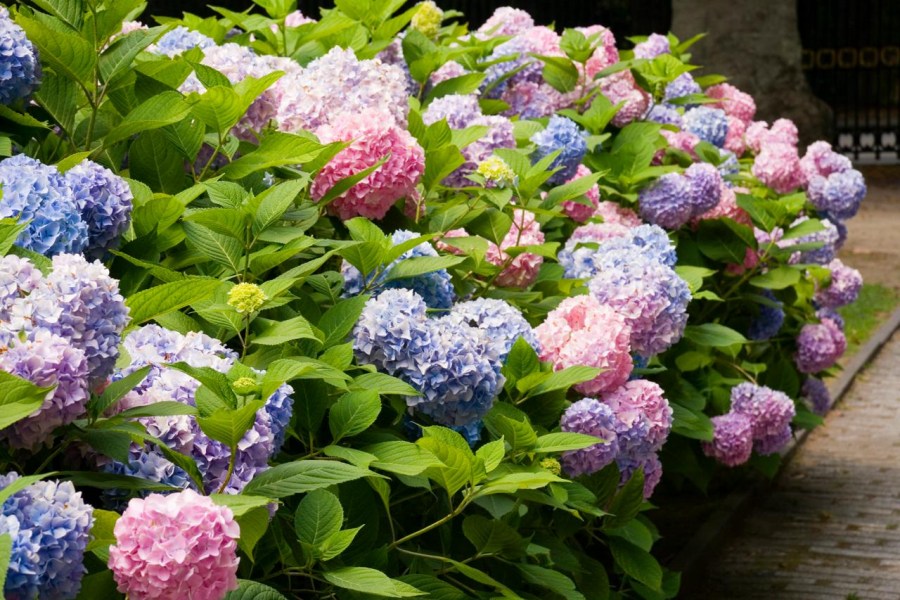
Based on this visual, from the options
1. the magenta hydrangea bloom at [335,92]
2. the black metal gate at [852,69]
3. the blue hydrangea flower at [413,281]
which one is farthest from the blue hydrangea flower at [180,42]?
the black metal gate at [852,69]

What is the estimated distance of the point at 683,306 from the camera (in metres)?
3.24

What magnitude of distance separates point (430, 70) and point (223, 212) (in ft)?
5.71

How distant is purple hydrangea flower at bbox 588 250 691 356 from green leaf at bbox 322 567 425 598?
4.33 feet

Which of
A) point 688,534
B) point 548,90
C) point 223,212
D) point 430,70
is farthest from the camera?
point 688,534

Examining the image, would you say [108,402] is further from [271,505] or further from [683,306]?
[683,306]

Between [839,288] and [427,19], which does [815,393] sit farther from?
[427,19]

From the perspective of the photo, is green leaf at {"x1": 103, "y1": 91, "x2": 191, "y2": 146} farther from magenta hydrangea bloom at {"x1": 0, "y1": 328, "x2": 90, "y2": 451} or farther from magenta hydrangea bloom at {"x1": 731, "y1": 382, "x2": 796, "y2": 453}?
magenta hydrangea bloom at {"x1": 731, "y1": 382, "x2": 796, "y2": 453}

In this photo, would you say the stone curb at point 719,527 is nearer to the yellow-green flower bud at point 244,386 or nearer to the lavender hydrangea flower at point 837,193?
the lavender hydrangea flower at point 837,193

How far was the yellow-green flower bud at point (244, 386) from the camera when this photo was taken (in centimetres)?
182

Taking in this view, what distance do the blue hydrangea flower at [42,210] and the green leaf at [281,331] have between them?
0.30 meters

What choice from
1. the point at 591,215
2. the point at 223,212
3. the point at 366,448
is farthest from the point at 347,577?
the point at 591,215

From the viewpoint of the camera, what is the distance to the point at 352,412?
2.17m

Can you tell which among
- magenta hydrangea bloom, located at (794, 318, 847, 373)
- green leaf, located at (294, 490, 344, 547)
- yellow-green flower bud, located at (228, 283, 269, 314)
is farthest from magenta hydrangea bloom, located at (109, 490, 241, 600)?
magenta hydrangea bloom, located at (794, 318, 847, 373)

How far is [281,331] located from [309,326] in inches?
1.8
